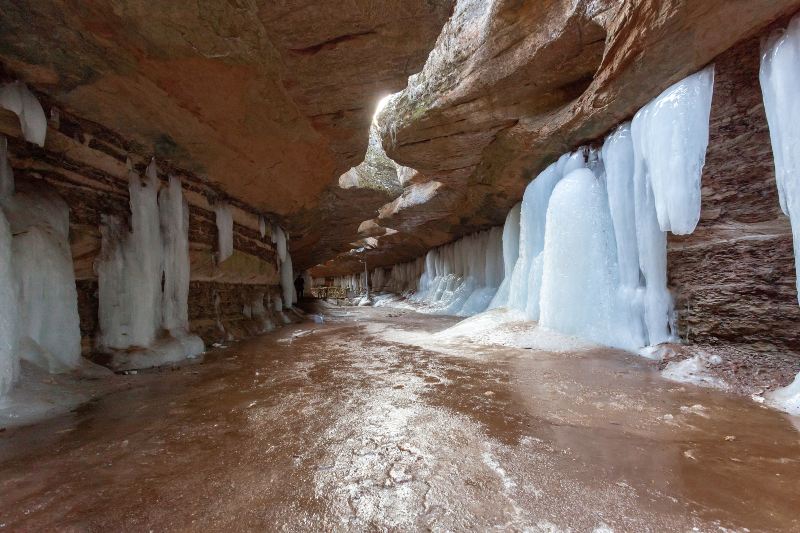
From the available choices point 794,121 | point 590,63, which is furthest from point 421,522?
point 590,63

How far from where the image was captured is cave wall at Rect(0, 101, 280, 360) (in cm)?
365

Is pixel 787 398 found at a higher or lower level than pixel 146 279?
lower

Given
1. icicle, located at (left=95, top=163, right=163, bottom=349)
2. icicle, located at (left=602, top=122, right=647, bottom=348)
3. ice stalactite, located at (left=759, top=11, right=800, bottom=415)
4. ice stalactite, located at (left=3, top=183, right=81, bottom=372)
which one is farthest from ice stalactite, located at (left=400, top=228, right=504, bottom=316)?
ice stalactite, located at (left=3, top=183, right=81, bottom=372)

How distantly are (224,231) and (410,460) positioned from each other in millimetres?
6304

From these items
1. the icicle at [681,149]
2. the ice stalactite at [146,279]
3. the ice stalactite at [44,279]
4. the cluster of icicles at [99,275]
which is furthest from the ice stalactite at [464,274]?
the ice stalactite at [44,279]

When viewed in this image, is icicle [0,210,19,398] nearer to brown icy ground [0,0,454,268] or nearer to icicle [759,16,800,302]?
brown icy ground [0,0,454,268]

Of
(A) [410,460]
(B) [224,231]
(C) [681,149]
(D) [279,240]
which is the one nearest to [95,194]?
(B) [224,231]

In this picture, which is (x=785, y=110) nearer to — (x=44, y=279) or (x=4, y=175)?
(x=44, y=279)

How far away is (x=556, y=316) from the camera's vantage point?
5551mm

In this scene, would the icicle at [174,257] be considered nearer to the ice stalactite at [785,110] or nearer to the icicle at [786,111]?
the ice stalactite at [785,110]

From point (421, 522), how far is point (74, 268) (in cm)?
478

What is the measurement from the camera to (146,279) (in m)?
4.63

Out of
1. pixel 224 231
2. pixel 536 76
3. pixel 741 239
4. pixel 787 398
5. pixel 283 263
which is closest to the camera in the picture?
pixel 787 398

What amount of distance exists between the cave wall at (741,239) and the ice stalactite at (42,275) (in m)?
6.76
